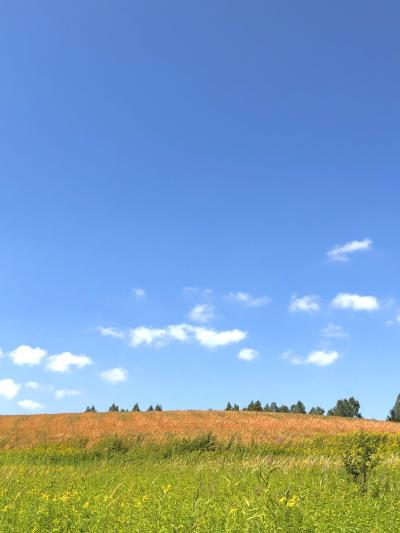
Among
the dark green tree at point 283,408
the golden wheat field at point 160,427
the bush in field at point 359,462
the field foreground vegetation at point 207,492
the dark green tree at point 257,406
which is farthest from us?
the dark green tree at point 283,408

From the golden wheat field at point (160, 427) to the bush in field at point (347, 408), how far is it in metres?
46.7

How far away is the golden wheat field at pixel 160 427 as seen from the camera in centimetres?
3353

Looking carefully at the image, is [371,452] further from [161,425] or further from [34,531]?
[161,425]

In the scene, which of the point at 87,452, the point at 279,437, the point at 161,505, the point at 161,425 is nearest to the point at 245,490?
the point at 161,505

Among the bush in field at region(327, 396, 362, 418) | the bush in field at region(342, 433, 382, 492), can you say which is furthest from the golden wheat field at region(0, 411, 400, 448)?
the bush in field at region(327, 396, 362, 418)

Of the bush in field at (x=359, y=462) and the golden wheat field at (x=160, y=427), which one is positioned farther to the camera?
the golden wheat field at (x=160, y=427)

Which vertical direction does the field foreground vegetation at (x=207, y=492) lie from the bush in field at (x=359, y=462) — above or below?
below

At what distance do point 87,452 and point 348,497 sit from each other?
21548 millimetres

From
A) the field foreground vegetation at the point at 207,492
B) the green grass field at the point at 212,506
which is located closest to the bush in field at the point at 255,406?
the field foreground vegetation at the point at 207,492

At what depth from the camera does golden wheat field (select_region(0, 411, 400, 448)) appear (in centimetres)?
3353

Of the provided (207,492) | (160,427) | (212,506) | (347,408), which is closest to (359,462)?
(207,492)

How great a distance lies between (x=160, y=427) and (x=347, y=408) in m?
64.0

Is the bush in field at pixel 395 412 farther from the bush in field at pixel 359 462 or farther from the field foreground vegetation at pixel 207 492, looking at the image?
the bush in field at pixel 359 462

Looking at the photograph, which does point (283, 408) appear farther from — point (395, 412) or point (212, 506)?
point (212, 506)
